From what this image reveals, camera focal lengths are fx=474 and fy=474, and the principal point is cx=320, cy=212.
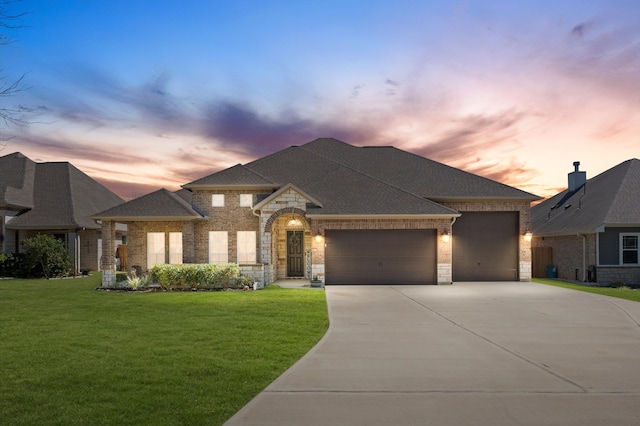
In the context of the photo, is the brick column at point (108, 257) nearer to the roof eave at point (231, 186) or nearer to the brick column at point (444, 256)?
the roof eave at point (231, 186)

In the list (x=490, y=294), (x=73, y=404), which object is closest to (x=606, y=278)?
(x=490, y=294)

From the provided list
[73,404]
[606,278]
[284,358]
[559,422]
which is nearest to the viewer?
[559,422]

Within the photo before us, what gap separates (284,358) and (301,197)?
48.0 ft

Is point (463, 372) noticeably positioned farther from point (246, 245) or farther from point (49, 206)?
point (49, 206)

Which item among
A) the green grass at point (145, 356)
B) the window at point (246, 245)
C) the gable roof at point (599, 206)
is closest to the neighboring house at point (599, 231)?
the gable roof at point (599, 206)

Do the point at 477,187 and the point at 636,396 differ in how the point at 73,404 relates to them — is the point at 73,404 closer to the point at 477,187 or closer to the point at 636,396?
the point at 636,396

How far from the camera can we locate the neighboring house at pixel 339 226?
22469 millimetres

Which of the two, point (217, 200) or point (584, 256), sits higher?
point (217, 200)

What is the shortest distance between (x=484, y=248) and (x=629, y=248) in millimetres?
7462

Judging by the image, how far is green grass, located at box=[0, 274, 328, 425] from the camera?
19.2ft

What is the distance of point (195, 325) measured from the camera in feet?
38.2

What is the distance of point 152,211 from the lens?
22844mm

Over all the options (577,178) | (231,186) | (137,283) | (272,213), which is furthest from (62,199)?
(577,178)

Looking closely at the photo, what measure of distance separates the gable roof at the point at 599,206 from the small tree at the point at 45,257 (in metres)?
29.4
